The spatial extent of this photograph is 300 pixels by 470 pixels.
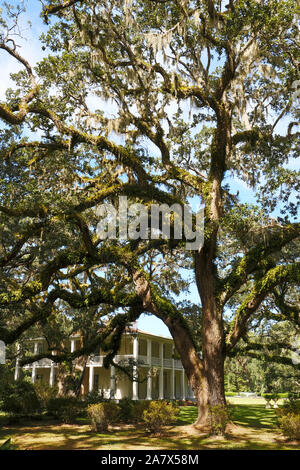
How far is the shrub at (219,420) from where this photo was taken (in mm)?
10967

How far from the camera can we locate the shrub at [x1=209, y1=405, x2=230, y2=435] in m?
11.0

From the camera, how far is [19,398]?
16844 mm

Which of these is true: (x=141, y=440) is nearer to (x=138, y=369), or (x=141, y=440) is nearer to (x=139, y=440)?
(x=139, y=440)

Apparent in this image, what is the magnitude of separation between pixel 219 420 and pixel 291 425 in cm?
196

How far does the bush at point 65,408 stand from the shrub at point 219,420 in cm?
680

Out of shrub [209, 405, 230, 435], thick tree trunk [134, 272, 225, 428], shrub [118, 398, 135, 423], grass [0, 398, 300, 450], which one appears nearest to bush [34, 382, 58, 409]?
shrub [118, 398, 135, 423]

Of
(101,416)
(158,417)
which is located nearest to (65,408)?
(101,416)

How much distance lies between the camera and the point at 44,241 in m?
14.5

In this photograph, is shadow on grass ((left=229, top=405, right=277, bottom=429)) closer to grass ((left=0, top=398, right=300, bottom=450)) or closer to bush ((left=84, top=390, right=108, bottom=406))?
Result: grass ((left=0, top=398, right=300, bottom=450))

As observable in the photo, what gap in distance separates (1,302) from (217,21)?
10179 millimetres

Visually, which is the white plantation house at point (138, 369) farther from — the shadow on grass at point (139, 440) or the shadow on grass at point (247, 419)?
the shadow on grass at point (139, 440)

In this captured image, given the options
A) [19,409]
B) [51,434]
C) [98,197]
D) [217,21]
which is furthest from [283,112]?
[19,409]

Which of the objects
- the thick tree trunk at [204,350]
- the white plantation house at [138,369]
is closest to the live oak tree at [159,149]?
the thick tree trunk at [204,350]

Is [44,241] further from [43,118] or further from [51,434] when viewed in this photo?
[51,434]
